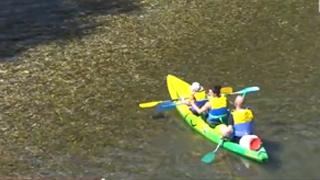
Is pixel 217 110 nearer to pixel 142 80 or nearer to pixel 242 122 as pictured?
pixel 242 122

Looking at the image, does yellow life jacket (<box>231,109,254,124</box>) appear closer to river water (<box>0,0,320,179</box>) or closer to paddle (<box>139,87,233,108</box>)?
river water (<box>0,0,320,179</box>)

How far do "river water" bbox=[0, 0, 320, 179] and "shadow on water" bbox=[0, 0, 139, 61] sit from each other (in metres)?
0.04

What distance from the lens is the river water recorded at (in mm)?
16703

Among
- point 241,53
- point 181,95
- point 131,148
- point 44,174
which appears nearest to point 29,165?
point 44,174

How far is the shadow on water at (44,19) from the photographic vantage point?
24.1m

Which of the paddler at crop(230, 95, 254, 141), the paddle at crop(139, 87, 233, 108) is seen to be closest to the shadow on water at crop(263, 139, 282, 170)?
the paddler at crop(230, 95, 254, 141)

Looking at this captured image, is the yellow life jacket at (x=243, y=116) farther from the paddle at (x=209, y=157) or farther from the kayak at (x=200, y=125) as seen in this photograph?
the paddle at (x=209, y=157)

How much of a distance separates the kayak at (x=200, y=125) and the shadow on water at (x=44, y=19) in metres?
5.68

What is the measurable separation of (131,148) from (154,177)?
148 centimetres

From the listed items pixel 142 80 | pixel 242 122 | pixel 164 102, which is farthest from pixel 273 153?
pixel 142 80

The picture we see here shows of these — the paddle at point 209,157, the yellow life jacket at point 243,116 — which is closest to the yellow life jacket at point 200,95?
the yellow life jacket at point 243,116

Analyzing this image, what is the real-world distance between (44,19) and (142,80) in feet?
22.2

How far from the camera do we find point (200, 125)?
18.1 m

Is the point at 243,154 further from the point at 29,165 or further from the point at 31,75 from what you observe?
the point at 31,75
